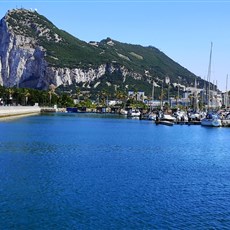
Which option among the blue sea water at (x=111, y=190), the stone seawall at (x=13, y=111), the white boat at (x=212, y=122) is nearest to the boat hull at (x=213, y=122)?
the white boat at (x=212, y=122)

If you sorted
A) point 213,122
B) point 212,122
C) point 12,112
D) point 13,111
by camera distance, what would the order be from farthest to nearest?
point 13,111
point 12,112
point 212,122
point 213,122

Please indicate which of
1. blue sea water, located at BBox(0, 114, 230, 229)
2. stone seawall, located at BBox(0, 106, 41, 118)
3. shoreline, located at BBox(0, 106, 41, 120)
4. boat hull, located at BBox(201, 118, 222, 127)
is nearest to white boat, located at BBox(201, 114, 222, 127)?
boat hull, located at BBox(201, 118, 222, 127)

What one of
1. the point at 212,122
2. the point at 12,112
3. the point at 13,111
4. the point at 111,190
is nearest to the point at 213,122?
the point at 212,122

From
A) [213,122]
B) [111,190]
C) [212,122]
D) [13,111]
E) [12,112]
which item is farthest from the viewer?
[13,111]

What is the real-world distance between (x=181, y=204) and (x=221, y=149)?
37.7 meters

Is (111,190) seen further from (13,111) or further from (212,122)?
(13,111)

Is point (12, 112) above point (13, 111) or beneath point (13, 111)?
beneath

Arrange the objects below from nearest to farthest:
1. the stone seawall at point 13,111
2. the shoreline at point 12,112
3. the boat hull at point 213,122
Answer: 1. the boat hull at point 213,122
2. the shoreline at point 12,112
3. the stone seawall at point 13,111

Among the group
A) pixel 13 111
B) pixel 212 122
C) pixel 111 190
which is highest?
pixel 212 122

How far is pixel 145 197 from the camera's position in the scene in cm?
3106

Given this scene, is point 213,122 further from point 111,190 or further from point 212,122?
point 111,190

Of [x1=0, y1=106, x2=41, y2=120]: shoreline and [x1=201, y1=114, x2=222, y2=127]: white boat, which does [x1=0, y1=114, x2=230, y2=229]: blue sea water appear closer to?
[x1=201, y1=114, x2=222, y2=127]: white boat

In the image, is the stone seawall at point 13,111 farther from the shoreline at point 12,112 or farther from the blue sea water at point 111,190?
the blue sea water at point 111,190

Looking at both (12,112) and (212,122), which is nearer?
Answer: (212,122)
